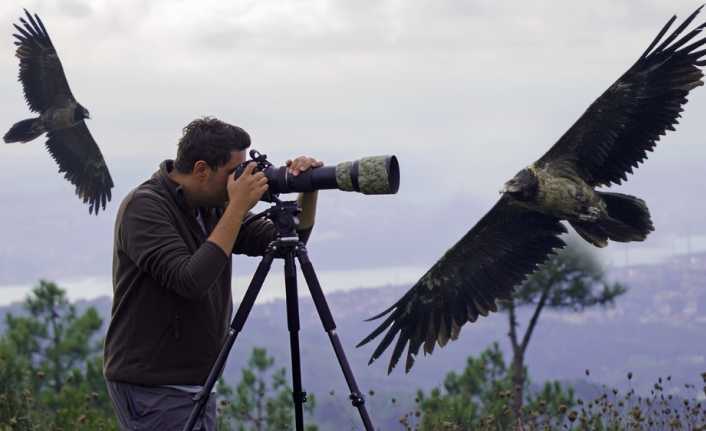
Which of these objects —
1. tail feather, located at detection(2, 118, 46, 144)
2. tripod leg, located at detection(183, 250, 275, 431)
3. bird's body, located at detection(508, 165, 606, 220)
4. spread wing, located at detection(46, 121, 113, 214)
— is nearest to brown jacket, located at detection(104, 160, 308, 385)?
tripod leg, located at detection(183, 250, 275, 431)

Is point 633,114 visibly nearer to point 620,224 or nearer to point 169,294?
point 620,224

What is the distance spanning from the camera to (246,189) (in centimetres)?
395

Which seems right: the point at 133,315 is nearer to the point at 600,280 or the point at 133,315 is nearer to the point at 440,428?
the point at 440,428

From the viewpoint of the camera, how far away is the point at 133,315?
407cm

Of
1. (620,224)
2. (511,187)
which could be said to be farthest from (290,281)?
(620,224)

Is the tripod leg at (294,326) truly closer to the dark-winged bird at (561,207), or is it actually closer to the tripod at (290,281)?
the tripod at (290,281)

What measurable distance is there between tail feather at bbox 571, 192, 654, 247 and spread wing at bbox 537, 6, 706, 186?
0.80ft

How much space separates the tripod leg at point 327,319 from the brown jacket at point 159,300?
1.01ft

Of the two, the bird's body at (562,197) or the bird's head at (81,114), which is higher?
the bird's head at (81,114)

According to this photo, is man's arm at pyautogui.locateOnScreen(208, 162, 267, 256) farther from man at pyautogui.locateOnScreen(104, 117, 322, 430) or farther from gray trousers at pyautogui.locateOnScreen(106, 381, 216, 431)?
gray trousers at pyautogui.locateOnScreen(106, 381, 216, 431)

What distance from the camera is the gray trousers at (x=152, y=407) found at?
4090 mm

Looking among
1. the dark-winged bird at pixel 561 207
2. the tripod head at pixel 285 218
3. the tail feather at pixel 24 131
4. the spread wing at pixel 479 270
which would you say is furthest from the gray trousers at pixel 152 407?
the tail feather at pixel 24 131

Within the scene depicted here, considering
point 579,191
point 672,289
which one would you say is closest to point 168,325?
point 579,191

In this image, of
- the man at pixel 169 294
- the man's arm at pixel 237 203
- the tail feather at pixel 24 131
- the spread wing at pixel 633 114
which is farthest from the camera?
the tail feather at pixel 24 131
